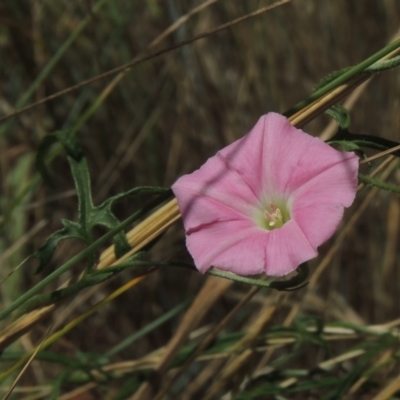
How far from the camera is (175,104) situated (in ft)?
4.53

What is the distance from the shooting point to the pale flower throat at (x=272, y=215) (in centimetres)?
52

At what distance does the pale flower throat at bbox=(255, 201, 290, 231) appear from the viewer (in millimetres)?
515

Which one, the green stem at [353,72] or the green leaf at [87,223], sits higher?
the green stem at [353,72]

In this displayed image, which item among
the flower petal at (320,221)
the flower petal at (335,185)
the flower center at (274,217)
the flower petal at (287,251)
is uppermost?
the flower petal at (335,185)

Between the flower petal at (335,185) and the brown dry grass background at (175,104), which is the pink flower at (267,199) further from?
the brown dry grass background at (175,104)

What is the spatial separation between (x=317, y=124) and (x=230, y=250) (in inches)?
35.1

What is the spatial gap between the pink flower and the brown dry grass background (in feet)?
2.16

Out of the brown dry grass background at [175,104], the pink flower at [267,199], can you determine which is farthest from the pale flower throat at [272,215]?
the brown dry grass background at [175,104]

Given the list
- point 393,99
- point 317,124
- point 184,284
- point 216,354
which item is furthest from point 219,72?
point 216,354

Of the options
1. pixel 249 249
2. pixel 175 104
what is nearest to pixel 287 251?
pixel 249 249

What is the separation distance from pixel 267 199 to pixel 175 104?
886 millimetres

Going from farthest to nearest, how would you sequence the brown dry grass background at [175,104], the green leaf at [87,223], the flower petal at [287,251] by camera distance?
the brown dry grass background at [175,104] → the green leaf at [87,223] → the flower petal at [287,251]

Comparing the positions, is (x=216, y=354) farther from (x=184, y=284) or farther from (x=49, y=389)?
(x=184, y=284)

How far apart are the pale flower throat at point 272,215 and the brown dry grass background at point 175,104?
2.17 ft
